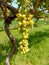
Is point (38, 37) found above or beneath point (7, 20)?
beneath

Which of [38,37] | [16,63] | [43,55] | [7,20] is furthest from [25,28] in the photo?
[38,37]

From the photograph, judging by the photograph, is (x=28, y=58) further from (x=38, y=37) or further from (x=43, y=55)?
(x=38, y=37)

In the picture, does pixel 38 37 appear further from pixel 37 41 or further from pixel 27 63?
pixel 27 63

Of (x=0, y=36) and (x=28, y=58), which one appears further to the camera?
(x=0, y=36)

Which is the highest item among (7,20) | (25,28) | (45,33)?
(25,28)

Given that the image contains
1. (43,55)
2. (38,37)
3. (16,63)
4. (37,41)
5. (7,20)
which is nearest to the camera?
(7,20)

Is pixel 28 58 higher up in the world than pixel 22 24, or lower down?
lower down

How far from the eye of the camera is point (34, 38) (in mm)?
13500

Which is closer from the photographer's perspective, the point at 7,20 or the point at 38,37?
the point at 7,20

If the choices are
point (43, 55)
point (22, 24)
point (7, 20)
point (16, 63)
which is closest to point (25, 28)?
point (22, 24)

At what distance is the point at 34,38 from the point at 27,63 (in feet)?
8.88

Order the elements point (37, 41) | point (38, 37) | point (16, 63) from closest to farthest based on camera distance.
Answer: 1. point (16, 63)
2. point (37, 41)
3. point (38, 37)

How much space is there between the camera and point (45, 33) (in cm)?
1457

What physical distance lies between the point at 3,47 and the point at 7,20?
23.9 feet
